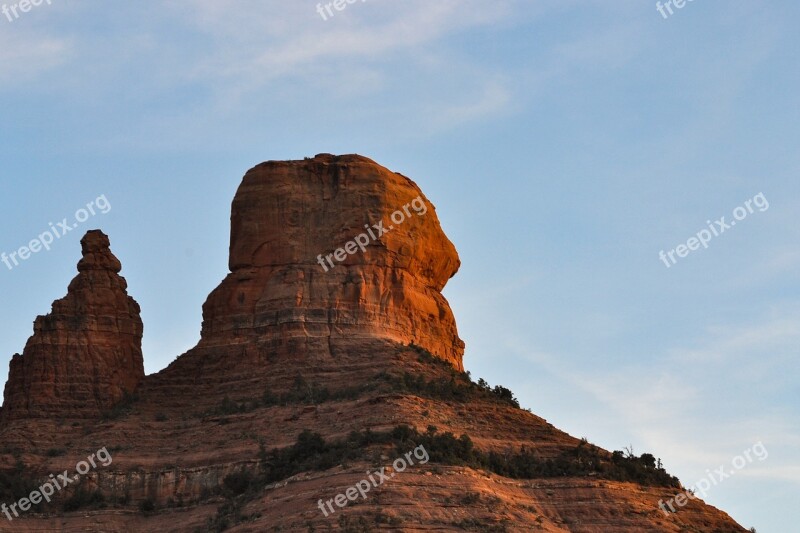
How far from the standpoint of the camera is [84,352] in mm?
119500

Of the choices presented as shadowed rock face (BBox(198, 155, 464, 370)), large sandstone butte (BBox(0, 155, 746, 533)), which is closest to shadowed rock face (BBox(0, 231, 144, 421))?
large sandstone butte (BBox(0, 155, 746, 533))

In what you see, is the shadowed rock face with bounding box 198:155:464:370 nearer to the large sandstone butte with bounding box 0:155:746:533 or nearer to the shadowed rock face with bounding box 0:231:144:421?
the large sandstone butte with bounding box 0:155:746:533

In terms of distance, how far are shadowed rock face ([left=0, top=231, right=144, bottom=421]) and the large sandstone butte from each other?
0.37 ft

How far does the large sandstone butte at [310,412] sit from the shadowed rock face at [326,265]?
10 cm

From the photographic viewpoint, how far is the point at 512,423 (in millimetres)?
111500

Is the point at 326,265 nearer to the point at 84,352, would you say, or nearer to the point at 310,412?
the point at 310,412

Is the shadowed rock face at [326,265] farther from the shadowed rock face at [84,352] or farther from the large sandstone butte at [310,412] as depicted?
the shadowed rock face at [84,352]

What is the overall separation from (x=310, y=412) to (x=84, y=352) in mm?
15006

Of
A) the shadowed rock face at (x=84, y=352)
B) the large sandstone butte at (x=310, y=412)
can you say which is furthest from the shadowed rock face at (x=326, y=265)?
the shadowed rock face at (x=84, y=352)

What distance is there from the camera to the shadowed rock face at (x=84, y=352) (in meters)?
118

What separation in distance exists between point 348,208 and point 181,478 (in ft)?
59.6

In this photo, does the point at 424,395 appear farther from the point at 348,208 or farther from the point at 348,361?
the point at 348,208

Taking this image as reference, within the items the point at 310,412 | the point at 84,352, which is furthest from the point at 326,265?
the point at 84,352

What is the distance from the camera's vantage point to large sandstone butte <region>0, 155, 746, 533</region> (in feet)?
338
